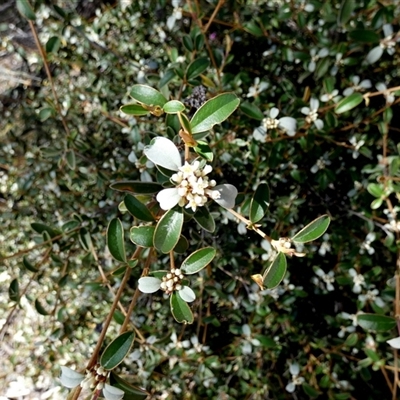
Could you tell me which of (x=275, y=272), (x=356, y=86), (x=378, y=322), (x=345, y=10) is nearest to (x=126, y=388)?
(x=275, y=272)

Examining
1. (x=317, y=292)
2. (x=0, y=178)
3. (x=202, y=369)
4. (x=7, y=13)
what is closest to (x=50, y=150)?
(x=0, y=178)

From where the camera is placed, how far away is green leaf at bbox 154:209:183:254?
91 cm

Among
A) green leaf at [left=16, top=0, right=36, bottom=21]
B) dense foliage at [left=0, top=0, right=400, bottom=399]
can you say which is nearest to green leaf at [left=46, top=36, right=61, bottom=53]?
dense foliage at [left=0, top=0, right=400, bottom=399]

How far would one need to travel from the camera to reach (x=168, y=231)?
912 mm

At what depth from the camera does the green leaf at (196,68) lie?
133 centimetres

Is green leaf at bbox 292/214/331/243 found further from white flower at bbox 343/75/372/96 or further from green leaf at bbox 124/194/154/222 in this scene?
white flower at bbox 343/75/372/96

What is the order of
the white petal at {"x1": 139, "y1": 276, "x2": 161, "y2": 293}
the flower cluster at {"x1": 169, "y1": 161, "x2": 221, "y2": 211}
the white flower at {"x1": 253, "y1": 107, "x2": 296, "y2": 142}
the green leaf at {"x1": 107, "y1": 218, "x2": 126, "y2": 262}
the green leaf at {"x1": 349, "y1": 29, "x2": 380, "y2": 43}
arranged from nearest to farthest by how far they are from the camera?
the flower cluster at {"x1": 169, "y1": 161, "x2": 221, "y2": 211} → the white petal at {"x1": 139, "y1": 276, "x2": 161, "y2": 293} → the green leaf at {"x1": 107, "y1": 218, "x2": 126, "y2": 262} → the white flower at {"x1": 253, "y1": 107, "x2": 296, "y2": 142} → the green leaf at {"x1": 349, "y1": 29, "x2": 380, "y2": 43}

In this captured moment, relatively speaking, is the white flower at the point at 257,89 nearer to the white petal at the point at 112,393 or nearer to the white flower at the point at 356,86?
the white flower at the point at 356,86

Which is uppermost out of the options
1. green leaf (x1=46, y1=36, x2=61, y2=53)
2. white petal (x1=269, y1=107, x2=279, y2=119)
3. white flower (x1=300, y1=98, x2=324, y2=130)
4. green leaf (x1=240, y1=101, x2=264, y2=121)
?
green leaf (x1=46, y1=36, x2=61, y2=53)

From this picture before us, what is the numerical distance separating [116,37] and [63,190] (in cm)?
86

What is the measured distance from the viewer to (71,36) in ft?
6.68

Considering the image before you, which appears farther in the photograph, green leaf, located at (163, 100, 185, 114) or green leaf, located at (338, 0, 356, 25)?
green leaf, located at (338, 0, 356, 25)

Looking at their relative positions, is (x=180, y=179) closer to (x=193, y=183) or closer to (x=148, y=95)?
(x=193, y=183)

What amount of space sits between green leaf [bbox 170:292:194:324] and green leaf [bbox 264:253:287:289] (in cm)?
19
